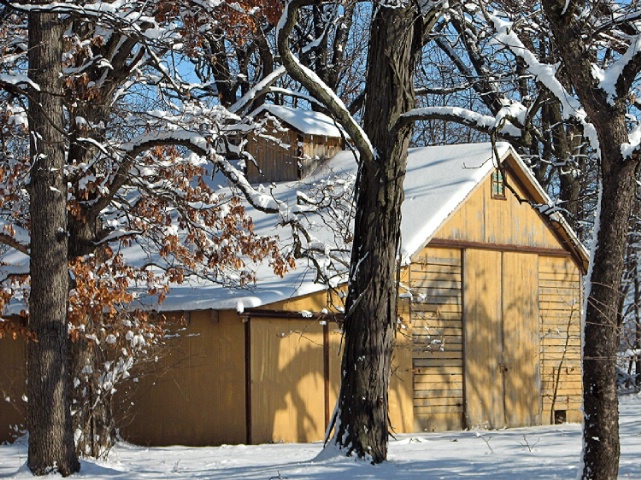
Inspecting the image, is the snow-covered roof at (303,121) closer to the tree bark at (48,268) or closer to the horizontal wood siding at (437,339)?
the horizontal wood siding at (437,339)

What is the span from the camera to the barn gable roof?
18.0m

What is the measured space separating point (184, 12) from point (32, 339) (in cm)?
517

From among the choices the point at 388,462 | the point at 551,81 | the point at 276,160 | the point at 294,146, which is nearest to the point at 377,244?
the point at 388,462

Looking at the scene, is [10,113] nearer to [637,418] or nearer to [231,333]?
[231,333]

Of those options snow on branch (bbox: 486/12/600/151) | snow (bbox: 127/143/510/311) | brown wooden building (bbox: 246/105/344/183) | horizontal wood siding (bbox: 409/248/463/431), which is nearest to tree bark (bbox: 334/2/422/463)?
snow on branch (bbox: 486/12/600/151)

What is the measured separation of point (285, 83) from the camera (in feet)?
108

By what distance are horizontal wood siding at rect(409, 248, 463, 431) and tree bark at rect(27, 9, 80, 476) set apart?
8547 millimetres

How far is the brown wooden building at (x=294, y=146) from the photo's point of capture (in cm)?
2327

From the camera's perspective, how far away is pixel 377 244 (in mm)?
13102

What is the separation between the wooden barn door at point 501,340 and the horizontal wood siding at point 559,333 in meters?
0.30

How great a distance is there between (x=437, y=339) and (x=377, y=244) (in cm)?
781

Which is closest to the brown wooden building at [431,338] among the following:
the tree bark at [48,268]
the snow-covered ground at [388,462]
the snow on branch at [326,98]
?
the snow-covered ground at [388,462]

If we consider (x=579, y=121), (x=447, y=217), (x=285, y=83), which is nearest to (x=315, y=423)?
(x=447, y=217)

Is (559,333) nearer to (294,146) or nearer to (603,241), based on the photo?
(294,146)
